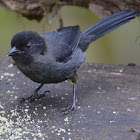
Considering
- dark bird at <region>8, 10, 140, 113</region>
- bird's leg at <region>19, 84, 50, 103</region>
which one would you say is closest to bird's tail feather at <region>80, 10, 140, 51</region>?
dark bird at <region>8, 10, 140, 113</region>

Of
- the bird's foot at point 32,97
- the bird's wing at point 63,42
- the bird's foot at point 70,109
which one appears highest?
the bird's wing at point 63,42

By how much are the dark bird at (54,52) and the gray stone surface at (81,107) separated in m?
0.23

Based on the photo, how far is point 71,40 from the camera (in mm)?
5020

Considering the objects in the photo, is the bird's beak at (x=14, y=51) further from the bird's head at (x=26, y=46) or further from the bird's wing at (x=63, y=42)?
the bird's wing at (x=63, y=42)

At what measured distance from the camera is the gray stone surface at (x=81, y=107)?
389 centimetres

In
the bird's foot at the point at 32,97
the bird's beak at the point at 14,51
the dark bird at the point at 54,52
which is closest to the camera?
the bird's beak at the point at 14,51

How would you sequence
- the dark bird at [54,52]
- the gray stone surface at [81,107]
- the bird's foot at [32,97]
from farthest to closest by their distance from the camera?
the bird's foot at [32,97]
the dark bird at [54,52]
the gray stone surface at [81,107]

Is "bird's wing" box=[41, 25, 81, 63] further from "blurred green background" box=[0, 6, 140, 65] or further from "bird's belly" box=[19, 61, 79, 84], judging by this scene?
"blurred green background" box=[0, 6, 140, 65]

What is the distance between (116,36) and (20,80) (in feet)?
9.12

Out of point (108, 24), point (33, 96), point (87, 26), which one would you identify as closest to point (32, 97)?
point (33, 96)

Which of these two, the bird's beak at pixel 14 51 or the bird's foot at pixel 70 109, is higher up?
the bird's beak at pixel 14 51

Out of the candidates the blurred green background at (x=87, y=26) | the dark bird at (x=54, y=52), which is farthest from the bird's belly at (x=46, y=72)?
the blurred green background at (x=87, y=26)

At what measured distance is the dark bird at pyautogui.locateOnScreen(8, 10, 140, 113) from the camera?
424 centimetres

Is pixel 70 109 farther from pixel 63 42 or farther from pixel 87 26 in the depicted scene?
pixel 87 26
